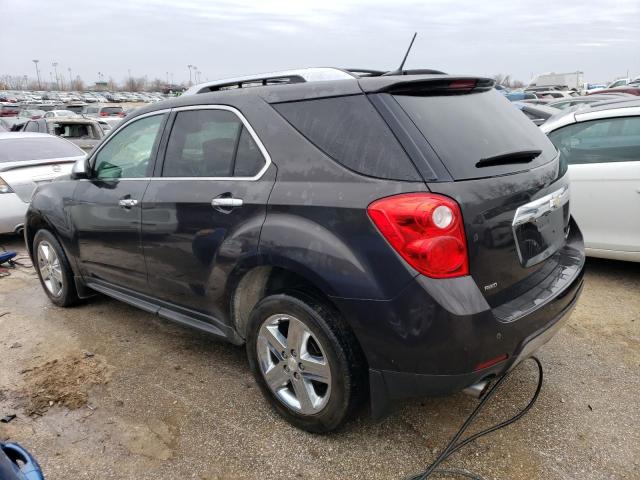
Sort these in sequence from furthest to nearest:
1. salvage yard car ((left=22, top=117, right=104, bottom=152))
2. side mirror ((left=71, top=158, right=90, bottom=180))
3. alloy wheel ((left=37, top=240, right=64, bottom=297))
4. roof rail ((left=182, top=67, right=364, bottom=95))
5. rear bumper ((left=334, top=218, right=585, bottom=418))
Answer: salvage yard car ((left=22, top=117, right=104, bottom=152)), alloy wheel ((left=37, top=240, right=64, bottom=297)), side mirror ((left=71, top=158, right=90, bottom=180)), roof rail ((left=182, top=67, right=364, bottom=95)), rear bumper ((left=334, top=218, right=585, bottom=418))

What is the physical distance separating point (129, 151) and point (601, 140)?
4.04m

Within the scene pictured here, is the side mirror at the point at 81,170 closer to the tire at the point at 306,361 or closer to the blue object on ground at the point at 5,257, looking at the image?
the tire at the point at 306,361

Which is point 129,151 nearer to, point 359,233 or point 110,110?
point 359,233

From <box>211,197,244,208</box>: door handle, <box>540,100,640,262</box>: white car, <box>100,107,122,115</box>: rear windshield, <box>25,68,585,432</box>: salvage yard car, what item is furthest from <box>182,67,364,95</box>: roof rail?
<box>100,107,122,115</box>: rear windshield

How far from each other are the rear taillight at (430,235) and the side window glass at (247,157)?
900 millimetres

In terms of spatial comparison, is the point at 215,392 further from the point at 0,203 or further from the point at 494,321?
the point at 0,203

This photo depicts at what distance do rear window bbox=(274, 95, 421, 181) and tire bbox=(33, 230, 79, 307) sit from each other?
108 inches

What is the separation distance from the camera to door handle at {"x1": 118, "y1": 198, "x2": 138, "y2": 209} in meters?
3.42

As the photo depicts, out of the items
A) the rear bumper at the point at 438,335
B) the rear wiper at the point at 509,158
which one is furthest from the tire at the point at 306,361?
the rear wiper at the point at 509,158

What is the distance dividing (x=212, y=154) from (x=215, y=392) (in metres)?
1.41

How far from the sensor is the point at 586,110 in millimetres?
4953

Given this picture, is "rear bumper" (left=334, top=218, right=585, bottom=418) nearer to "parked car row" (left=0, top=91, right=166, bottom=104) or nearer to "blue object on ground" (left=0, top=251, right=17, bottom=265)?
"blue object on ground" (left=0, top=251, right=17, bottom=265)

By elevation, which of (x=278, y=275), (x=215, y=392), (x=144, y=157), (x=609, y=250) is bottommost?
(x=215, y=392)

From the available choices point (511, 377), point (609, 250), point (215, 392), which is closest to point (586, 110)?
point (609, 250)
